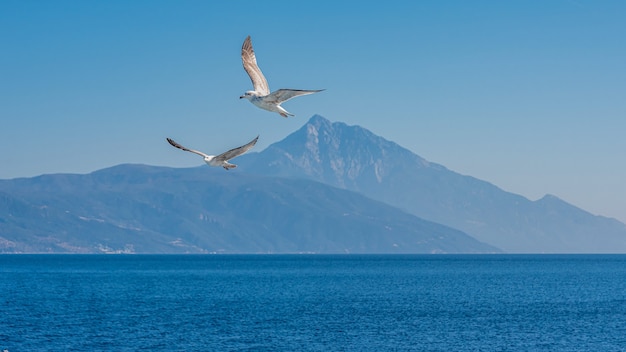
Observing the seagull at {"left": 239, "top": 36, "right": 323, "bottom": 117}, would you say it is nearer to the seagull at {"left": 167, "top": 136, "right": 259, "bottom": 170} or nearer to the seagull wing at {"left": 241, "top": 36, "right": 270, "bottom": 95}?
the seagull wing at {"left": 241, "top": 36, "right": 270, "bottom": 95}

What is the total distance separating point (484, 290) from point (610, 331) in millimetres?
65448

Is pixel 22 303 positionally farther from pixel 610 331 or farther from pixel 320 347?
pixel 610 331

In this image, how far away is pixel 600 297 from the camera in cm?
13800

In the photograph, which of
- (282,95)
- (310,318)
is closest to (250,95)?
(282,95)

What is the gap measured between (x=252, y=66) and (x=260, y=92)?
136cm

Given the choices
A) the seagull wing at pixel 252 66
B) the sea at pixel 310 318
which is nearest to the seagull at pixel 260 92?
the seagull wing at pixel 252 66

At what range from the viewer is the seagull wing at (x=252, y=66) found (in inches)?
921

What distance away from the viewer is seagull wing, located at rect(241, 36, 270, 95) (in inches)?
921

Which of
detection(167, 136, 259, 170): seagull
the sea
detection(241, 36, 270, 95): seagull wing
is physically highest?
detection(241, 36, 270, 95): seagull wing

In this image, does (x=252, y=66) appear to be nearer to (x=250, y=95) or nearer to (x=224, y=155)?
(x=250, y=95)

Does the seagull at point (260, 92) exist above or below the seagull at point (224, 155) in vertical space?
above

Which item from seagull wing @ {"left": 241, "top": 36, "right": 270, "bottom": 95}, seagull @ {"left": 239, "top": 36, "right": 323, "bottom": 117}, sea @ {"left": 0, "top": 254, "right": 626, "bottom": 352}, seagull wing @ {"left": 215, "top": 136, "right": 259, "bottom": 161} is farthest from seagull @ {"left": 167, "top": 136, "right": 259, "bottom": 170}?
sea @ {"left": 0, "top": 254, "right": 626, "bottom": 352}

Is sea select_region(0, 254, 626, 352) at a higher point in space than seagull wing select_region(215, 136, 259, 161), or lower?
lower

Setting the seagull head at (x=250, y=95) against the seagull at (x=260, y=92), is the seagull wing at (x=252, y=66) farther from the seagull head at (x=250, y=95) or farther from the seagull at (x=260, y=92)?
the seagull head at (x=250, y=95)
